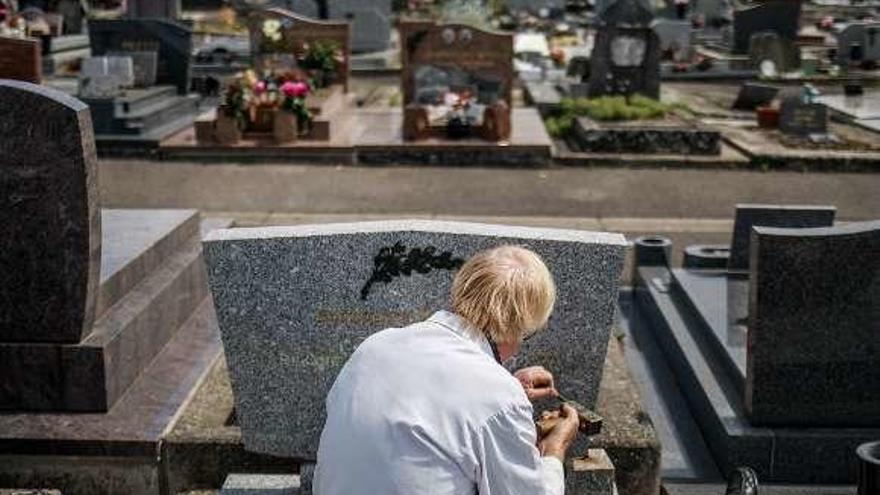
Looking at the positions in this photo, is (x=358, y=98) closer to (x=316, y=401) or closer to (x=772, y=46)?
(x=772, y=46)

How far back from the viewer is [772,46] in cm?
2308

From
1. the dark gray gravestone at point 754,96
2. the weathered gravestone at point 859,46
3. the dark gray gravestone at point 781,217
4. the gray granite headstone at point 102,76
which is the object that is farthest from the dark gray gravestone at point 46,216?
the weathered gravestone at point 859,46

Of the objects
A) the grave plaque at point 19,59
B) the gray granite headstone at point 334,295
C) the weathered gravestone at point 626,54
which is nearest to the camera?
the gray granite headstone at point 334,295

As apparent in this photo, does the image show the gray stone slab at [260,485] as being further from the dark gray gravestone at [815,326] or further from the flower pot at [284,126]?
the flower pot at [284,126]

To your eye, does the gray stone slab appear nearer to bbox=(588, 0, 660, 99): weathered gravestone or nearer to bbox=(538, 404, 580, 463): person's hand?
bbox=(538, 404, 580, 463): person's hand

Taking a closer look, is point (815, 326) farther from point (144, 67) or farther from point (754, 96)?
point (754, 96)

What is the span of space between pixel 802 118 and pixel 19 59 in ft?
34.8

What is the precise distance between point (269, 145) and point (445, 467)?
11.4 meters

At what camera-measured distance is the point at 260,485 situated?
168 inches

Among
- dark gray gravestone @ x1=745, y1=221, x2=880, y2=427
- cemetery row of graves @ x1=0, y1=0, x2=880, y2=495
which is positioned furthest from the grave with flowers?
dark gray gravestone @ x1=745, y1=221, x2=880, y2=427

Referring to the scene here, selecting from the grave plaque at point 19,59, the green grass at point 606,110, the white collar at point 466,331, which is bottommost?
the white collar at point 466,331

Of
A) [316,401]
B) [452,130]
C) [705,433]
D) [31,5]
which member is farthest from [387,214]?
[31,5]

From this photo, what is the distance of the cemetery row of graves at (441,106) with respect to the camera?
13523mm

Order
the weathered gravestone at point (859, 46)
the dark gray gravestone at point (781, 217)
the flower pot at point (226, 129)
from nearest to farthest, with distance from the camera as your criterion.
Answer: the dark gray gravestone at point (781, 217) < the flower pot at point (226, 129) < the weathered gravestone at point (859, 46)
